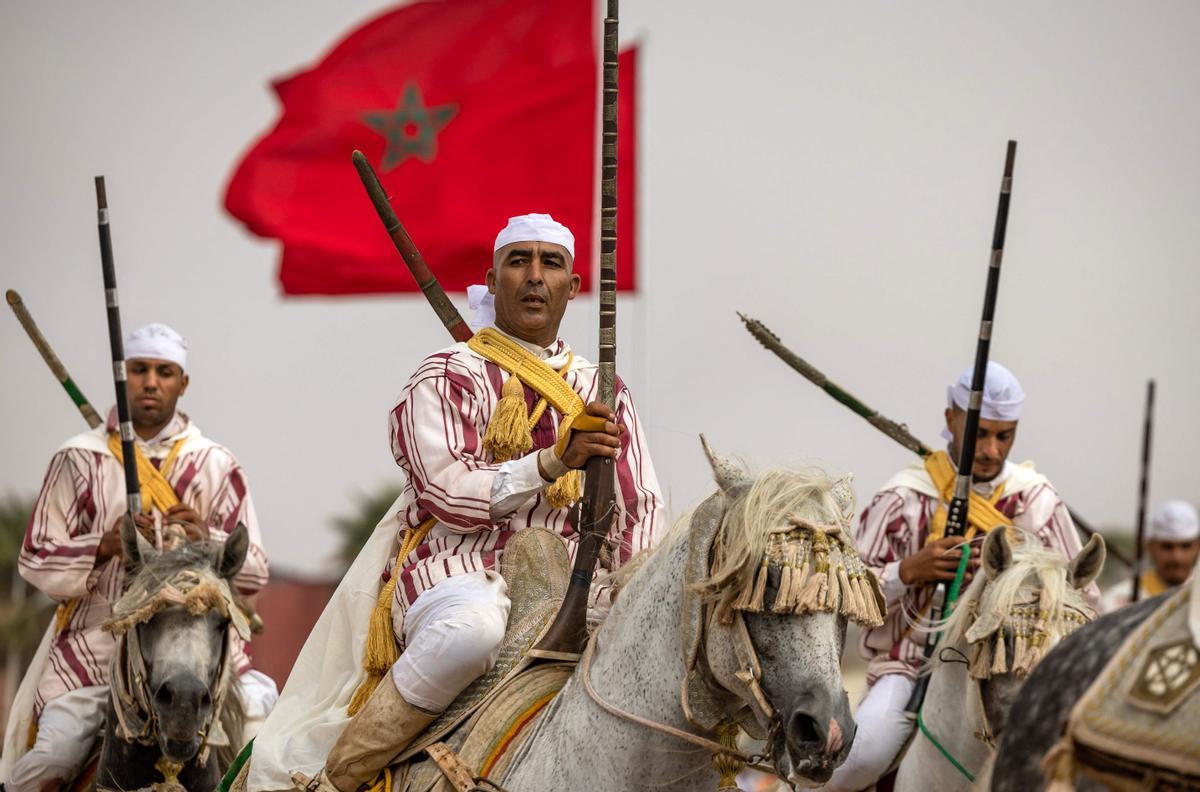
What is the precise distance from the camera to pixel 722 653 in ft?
15.0

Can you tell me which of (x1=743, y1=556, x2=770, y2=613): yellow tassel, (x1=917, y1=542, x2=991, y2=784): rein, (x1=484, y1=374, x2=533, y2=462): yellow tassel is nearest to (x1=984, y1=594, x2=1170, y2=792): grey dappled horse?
(x1=743, y1=556, x2=770, y2=613): yellow tassel

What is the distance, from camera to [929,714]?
6910 millimetres

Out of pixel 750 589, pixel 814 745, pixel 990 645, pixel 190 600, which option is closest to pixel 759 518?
A: pixel 750 589

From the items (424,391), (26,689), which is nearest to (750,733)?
(424,391)

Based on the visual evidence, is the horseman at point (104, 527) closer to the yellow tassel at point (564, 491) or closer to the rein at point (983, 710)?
the yellow tassel at point (564, 491)

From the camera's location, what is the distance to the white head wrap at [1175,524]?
15.3m

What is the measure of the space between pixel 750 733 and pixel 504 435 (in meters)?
1.37

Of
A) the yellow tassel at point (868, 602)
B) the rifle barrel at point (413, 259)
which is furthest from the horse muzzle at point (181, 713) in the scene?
the yellow tassel at point (868, 602)

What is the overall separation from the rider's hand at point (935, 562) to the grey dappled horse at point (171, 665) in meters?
2.92

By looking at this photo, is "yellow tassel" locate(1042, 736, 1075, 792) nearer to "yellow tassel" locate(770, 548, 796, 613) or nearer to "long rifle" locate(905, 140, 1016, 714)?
"yellow tassel" locate(770, 548, 796, 613)

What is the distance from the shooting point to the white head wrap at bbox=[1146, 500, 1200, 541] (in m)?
15.3

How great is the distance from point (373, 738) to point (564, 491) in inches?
40.0

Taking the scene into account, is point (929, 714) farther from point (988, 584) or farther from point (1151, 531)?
point (1151, 531)

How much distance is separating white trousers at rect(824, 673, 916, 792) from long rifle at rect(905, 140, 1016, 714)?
80 mm
